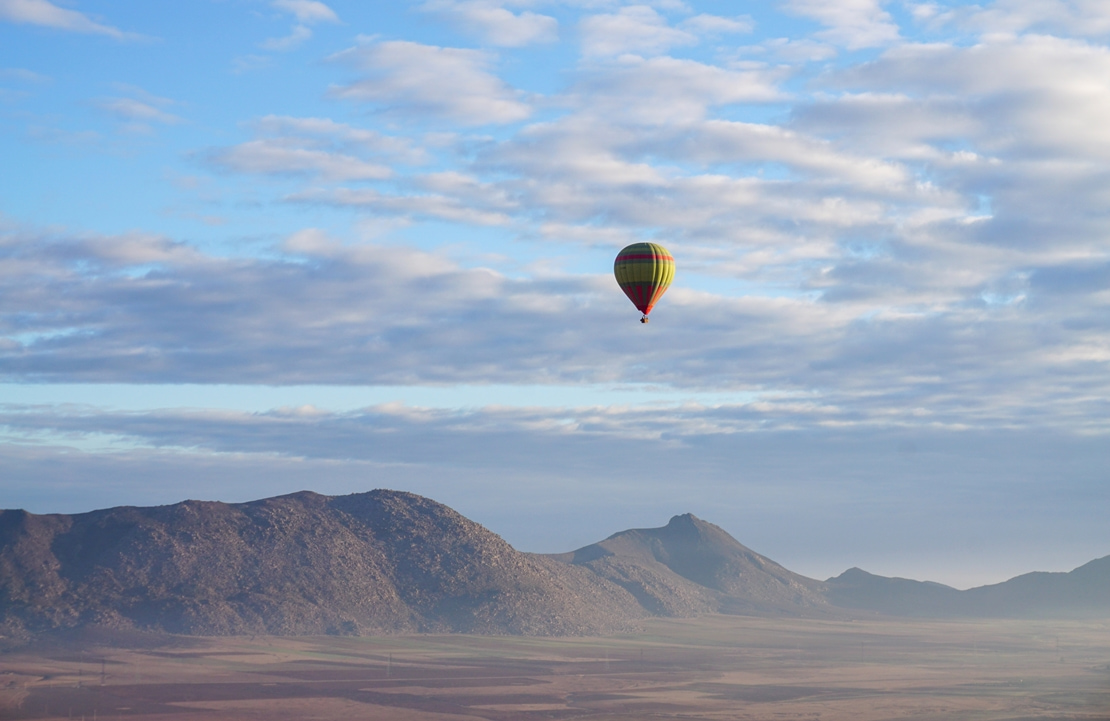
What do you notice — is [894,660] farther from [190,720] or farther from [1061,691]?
[190,720]

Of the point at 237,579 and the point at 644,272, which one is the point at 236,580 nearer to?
the point at 237,579

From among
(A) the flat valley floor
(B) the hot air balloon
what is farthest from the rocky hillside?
(B) the hot air balloon

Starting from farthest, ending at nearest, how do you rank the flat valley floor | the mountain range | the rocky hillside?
the rocky hillside < the mountain range < the flat valley floor

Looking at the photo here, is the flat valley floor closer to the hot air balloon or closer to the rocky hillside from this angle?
the rocky hillside

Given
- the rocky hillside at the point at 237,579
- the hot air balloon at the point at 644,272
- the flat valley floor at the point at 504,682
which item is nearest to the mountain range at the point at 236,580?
the rocky hillside at the point at 237,579

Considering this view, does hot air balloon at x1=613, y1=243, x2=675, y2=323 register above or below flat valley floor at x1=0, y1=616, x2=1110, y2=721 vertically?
above

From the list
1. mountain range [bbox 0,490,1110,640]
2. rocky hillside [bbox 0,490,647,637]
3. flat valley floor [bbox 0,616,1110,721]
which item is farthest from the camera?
rocky hillside [bbox 0,490,647,637]

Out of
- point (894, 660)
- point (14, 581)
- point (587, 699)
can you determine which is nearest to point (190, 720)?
point (587, 699)
